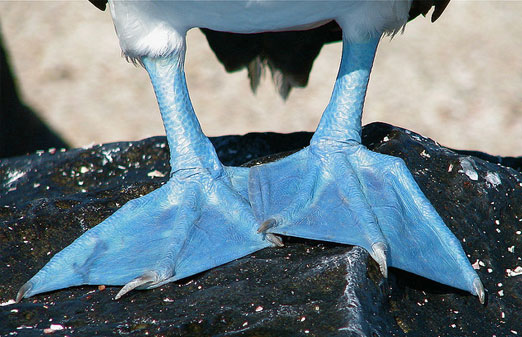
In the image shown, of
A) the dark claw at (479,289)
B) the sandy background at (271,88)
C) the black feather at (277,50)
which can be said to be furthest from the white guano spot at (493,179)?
the sandy background at (271,88)

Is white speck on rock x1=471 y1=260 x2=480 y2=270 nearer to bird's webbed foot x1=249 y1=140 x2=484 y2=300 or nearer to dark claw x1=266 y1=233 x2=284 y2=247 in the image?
bird's webbed foot x1=249 y1=140 x2=484 y2=300

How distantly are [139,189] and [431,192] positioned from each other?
61 centimetres

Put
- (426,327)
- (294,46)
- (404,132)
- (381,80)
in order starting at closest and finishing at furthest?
(426,327) → (404,132) → (294,46) → (381,80)

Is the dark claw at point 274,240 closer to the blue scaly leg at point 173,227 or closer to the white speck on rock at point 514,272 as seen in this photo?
the blue scaly leg at point 173,227

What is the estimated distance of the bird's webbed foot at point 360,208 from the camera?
1373mm

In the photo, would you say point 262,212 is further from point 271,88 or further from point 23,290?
point 271,88

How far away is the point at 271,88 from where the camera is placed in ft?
14.9

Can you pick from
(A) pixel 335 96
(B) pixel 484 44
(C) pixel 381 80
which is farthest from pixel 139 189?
(B) pixel 484 44

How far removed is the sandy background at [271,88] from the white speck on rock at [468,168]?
2.19 m

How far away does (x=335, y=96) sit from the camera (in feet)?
5.64

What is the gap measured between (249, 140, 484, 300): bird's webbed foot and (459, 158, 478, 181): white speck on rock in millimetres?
166

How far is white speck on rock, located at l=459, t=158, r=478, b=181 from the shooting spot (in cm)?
164

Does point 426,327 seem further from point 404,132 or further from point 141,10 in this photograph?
point 141,10

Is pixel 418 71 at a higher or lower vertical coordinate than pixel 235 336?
lower
